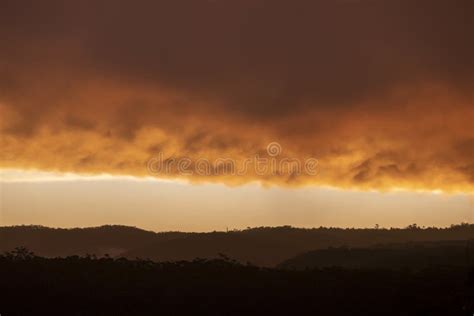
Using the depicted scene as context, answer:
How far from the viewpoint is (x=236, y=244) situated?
8331 centimetres

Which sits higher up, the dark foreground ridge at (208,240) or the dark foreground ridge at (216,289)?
the dark foreground ridge at (208,240)

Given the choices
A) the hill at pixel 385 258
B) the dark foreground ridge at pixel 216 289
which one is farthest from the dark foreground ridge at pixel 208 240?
the dark foreground ridge at pixel 216 289

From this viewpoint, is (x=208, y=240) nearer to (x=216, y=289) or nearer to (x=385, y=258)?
(x=385, y=258)

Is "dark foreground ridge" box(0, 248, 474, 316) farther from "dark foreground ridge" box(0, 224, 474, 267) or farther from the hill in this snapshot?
"dark foreground ridge" box(0, 224, 474, 267)

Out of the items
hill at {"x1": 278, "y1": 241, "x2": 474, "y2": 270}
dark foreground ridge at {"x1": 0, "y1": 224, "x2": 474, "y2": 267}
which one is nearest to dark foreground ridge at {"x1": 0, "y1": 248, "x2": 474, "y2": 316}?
hill at {"x1": 278, "y1": 241, "x2": 474, "y2": 270}

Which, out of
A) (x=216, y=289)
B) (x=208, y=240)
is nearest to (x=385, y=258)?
(x=216, y=289)

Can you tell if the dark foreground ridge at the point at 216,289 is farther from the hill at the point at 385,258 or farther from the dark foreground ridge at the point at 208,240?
the dark foreground ridge at the point at 208,240

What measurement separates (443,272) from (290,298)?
7528 mm

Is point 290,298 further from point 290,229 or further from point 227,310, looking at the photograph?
point 290,229

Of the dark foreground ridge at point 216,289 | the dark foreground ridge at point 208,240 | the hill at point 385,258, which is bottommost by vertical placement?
the dark foreground ridge at point 216,289

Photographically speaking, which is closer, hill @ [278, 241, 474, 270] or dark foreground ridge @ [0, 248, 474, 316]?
dark foreground ridge @ [0, 248, 474, 316]

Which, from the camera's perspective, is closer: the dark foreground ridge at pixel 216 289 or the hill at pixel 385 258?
the dark foreground ridge at pixel 216 289

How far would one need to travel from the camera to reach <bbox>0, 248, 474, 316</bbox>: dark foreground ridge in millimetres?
28125

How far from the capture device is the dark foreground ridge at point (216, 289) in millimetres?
28125
